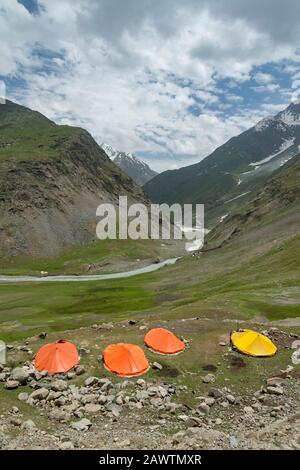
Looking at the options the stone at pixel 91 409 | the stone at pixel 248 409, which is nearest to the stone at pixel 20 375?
the stone at pixel 91 409

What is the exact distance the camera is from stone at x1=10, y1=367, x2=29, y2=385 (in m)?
32.1

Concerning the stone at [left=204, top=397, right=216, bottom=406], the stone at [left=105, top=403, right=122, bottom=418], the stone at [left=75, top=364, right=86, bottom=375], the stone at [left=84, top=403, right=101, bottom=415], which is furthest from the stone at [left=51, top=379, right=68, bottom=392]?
the stone at [left=204, top=397, right=216, bottom=406]

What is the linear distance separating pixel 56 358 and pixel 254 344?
59.1ft

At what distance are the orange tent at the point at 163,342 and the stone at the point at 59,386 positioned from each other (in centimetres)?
1025

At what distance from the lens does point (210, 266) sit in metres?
144

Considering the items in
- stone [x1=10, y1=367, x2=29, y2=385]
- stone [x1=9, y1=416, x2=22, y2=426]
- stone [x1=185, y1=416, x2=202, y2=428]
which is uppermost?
stone [x1=10, y1=367, x2=29, y2=385]

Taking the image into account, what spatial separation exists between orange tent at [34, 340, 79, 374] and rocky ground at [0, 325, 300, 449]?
0.81m

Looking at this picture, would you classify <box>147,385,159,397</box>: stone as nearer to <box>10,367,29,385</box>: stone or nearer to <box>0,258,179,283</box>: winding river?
<box>10,367,29,385</box>: stone

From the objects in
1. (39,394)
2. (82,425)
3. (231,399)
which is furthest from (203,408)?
(39,394)

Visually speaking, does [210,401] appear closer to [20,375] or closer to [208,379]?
[208,379]

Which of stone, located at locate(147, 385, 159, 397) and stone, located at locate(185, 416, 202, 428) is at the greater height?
stone, located at locate(147, 385, 159, 397)

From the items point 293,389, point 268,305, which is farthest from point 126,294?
point 293,389

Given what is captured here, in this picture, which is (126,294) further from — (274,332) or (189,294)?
(274,332)

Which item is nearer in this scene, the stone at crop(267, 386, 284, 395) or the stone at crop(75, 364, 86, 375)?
the stone at crop(267, 386, 284, 395)
